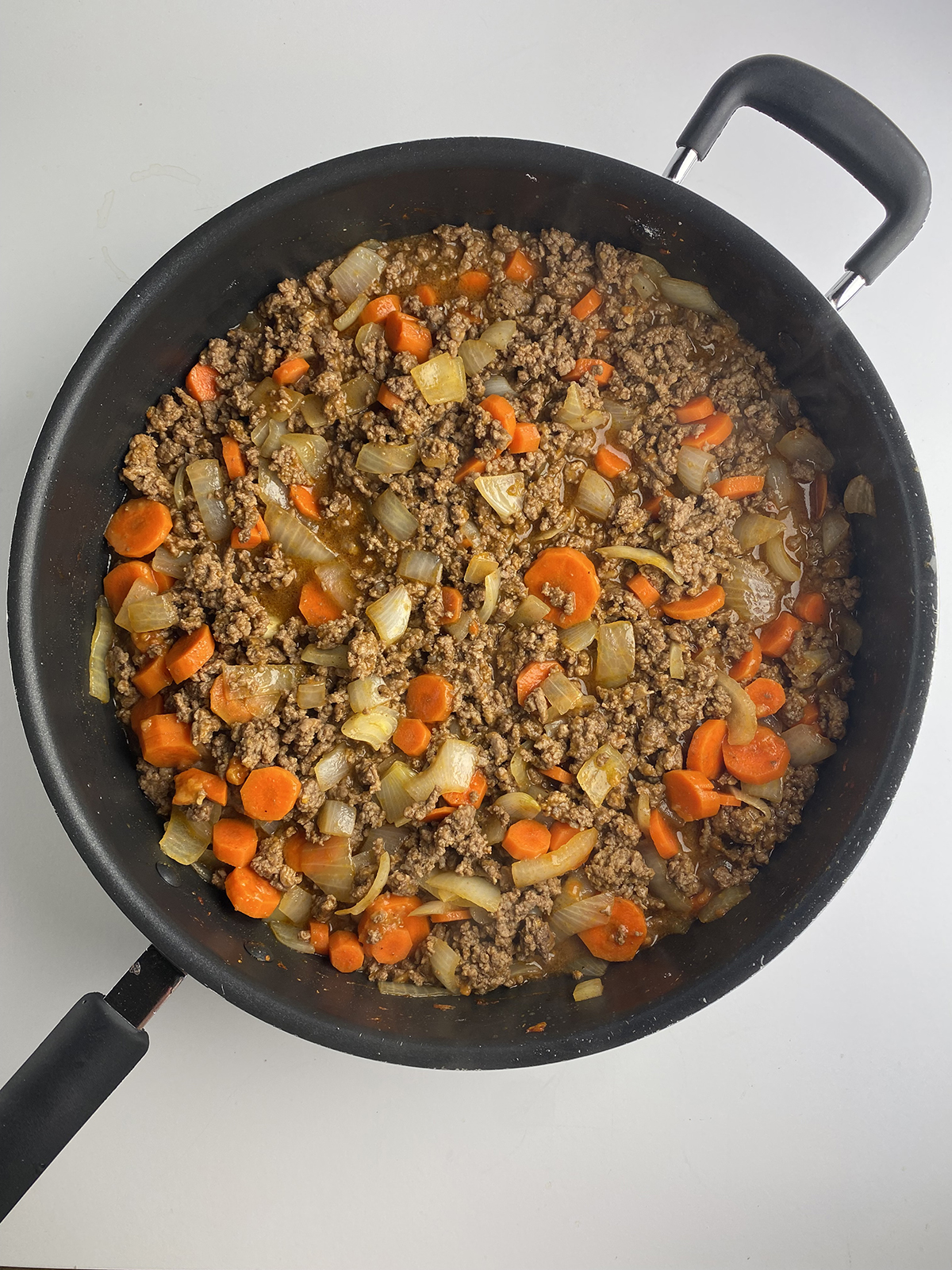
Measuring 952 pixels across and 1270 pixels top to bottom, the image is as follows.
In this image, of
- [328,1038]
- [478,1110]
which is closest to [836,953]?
[478,1110]

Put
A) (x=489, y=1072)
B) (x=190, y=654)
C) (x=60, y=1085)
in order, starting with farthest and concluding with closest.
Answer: (x=489, y=1072), (x=190, y=654), (x=60, y=1085)

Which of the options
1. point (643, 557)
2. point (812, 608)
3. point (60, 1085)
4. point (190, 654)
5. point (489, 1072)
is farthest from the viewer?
point (489, 1072)

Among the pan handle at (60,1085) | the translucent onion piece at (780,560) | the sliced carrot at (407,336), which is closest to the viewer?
the pan handle at (60,1085)

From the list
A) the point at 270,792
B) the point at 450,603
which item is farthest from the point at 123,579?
the point at 450,603

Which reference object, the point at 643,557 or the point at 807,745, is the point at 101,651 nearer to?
the point at 643,557

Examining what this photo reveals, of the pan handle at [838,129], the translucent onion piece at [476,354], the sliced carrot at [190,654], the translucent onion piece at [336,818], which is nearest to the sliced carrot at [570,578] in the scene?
the translucent onion piece at [476,354]

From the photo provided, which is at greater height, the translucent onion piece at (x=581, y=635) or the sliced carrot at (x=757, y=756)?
the sliced carrot at (x=757, y=756)

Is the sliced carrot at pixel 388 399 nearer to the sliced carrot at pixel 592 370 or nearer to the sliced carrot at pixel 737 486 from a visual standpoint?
the sliced carrot at pixel 592 370

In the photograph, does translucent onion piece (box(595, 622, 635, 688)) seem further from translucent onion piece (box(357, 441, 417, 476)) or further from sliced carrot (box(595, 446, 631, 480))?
translucent onion piece (box(357, 441, 417, 476))
